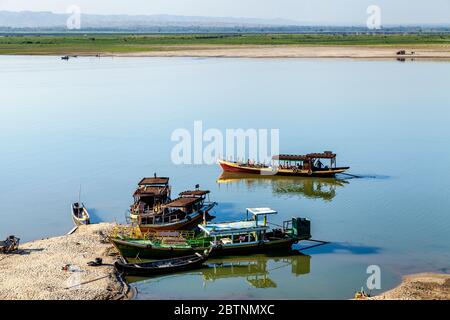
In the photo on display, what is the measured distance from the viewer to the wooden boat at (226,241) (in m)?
26.4

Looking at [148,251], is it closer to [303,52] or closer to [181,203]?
[181,203]

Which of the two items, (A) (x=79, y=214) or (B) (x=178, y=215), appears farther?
(A) (x=79, y=214)

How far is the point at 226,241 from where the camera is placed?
27.3m

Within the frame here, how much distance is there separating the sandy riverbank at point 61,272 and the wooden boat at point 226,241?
3.97 ft

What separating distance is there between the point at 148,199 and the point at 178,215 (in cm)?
169

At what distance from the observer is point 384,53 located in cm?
12350

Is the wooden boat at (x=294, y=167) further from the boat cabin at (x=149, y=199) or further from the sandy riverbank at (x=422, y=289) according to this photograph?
the sandy riverbank at (x=422, y=289)

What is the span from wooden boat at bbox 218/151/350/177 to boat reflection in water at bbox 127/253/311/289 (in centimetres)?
1310

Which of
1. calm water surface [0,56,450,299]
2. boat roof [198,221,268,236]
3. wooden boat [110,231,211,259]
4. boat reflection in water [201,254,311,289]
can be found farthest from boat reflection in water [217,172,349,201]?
wooden boat [110,231,211,259]

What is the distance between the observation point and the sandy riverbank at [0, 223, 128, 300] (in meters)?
22.4

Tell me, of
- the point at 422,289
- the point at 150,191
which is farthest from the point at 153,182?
the point at 422,289

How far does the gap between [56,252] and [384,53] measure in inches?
4194

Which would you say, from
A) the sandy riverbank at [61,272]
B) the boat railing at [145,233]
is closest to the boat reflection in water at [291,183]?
the boat railing at [145,233]
